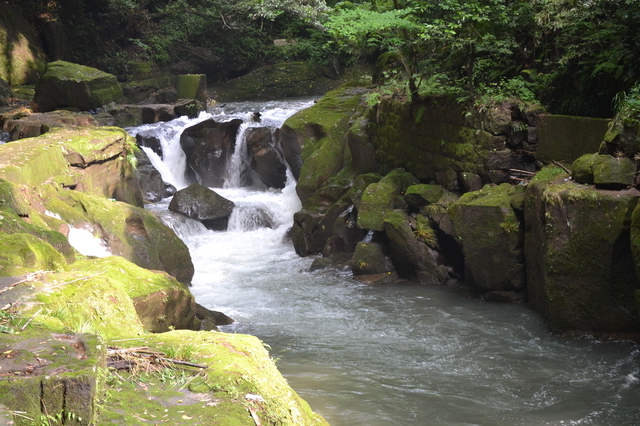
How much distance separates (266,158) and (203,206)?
2931 millimetres

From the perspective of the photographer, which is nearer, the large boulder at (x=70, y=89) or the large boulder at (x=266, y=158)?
the large boulder at (x=266, y=158)

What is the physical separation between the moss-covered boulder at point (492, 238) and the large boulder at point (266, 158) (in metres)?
7.84

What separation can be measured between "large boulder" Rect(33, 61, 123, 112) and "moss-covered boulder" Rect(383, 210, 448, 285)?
1162 cm

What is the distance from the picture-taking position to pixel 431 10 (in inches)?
417

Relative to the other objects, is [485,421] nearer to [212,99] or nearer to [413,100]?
[413,100]

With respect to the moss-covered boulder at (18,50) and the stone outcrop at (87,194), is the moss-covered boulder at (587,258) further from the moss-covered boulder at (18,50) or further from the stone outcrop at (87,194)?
the moss-covered boulder at (18,50)

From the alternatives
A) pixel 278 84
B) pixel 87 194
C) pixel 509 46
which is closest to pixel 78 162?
pixel 87 194

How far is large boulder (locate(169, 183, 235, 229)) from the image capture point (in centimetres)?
1404

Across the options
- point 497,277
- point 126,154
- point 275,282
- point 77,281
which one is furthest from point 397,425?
point 126,154

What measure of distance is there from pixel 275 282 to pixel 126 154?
4.35 m

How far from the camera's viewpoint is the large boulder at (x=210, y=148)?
17.2m

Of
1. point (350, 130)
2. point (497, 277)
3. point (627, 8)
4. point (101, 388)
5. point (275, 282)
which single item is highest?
point (627, 8)

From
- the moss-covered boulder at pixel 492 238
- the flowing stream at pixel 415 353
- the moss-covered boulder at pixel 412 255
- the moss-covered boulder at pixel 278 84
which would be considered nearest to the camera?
the flowing stream at pixel 415 353

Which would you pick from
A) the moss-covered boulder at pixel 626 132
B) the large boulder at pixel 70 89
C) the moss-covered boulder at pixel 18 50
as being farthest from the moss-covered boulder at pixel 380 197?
the moss-covered boulder at pixel 18 50
